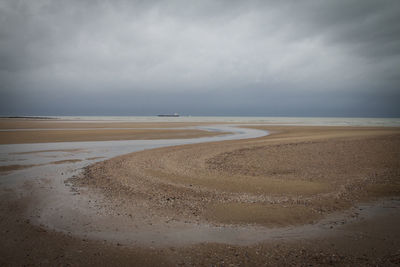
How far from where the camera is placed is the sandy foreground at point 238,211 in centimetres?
471

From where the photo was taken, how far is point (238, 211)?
7059 millimetres

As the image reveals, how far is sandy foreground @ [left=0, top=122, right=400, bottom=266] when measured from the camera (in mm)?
4711

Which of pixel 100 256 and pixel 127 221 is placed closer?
pixel 100 256

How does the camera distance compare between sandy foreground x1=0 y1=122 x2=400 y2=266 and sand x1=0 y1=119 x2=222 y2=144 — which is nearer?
sandy foreground x1=0 y1=122 x2=400 y2=266

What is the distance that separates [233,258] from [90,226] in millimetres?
4029

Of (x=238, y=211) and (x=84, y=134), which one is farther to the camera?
(x=84, y=134)

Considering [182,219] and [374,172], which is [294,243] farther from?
[374,172]

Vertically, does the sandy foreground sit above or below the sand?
→ below

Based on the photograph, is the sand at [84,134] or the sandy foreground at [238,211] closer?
the sandy foreground at [238,211]

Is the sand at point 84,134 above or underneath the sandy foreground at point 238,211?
above

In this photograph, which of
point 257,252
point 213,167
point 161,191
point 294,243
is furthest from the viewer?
point 213,167

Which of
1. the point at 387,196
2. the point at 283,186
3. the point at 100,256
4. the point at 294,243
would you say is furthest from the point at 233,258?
the point at 387,196

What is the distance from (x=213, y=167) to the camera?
13.1 m

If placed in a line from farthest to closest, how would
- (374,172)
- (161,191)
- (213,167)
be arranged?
(213,167)
(374,172)
(161,191)
